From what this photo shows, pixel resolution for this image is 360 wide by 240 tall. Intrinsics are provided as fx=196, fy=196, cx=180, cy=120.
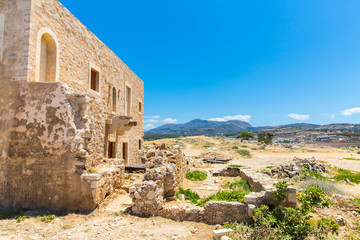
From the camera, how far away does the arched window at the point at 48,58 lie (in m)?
7.57

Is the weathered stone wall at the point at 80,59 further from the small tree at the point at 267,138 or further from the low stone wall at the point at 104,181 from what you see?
the small tree at the point at 267,138

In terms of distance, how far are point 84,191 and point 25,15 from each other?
628cm

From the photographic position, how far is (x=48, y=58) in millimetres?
7836

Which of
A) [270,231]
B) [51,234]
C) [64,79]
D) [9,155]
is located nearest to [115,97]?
[64,79]

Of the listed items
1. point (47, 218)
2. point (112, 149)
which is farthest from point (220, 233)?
point (112, 149)

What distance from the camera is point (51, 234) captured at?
4828mm

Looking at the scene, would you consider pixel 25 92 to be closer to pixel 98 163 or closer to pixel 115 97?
pixel 98 163

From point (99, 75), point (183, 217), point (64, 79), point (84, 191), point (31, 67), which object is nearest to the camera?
point (183, 217)

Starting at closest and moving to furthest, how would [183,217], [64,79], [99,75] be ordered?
1. [183,217]
2. [64,79]
3. [99,75]

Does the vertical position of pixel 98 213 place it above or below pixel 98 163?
below

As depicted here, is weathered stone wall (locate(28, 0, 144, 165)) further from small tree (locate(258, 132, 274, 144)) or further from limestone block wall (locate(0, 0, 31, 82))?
small tree (locate(258, 132, 274, 144))

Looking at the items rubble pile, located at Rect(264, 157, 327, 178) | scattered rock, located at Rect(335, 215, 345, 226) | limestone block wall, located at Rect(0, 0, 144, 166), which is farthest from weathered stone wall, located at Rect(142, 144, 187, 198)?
rubble pile, located at Rect(264, 157, 327, 178)

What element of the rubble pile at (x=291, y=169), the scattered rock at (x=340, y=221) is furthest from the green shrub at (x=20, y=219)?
the rubble pile at (x=291, y=169)

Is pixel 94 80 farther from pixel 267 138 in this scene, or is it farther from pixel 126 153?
pixel 267 138
